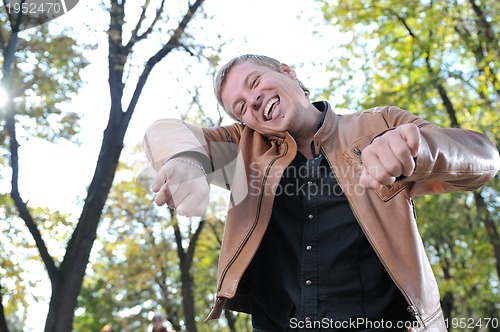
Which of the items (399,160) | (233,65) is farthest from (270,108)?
(399,160)

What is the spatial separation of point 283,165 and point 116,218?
17941 mm

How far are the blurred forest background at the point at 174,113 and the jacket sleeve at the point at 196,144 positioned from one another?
0.23 m

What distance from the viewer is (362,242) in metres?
1.88

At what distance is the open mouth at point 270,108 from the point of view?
2.05m

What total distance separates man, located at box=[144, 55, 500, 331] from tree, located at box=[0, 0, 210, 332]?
260 inches

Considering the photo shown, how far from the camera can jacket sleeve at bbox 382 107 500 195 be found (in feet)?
4.54

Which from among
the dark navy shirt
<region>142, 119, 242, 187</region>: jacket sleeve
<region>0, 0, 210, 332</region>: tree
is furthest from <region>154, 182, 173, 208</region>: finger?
<region>0, 0, 210, 332</region>: tree

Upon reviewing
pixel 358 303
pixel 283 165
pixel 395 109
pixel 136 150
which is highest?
pixel 136 150

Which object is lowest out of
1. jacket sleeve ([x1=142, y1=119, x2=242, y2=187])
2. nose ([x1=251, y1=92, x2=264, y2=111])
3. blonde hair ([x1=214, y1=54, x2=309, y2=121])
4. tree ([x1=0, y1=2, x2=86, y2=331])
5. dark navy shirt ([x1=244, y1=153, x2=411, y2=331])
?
dark navy shirt ([x1=244, y1=153, x2=411, y2=331])

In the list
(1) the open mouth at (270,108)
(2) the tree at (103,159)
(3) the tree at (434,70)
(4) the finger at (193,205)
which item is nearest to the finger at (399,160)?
(4) the finger at (193,205)

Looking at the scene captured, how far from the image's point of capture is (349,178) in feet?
6.28

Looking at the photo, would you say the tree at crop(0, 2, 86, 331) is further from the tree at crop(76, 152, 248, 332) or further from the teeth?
the teeth

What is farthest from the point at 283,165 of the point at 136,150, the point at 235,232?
the point at 136,150

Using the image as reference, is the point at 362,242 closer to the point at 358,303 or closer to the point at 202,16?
the point at 358,303
